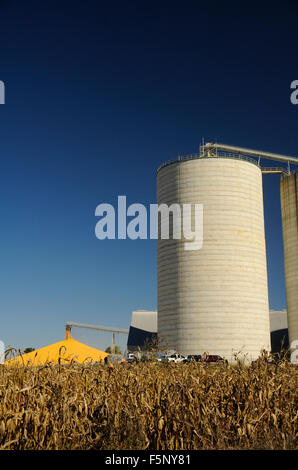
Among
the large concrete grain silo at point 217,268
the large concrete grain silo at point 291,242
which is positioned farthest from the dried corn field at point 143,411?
the large concrete grain silo at point 291,242

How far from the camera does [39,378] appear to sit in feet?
25.0

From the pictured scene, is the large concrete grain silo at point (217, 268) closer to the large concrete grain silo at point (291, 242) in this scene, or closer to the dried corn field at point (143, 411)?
the large concrete grain silo at point (291, 242)

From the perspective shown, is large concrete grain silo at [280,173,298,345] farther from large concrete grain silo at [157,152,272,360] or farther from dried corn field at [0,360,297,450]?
dried corn field at [0,360,297,450]

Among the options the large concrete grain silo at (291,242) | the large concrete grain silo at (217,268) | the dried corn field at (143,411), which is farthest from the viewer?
the large concrete grain silo at (291,242)

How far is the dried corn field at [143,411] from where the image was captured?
6.36 metres

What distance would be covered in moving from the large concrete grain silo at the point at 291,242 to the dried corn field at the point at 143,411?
46081mm

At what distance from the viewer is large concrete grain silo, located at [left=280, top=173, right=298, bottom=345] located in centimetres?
5272

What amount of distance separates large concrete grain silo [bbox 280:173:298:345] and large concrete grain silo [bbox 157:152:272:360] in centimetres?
472

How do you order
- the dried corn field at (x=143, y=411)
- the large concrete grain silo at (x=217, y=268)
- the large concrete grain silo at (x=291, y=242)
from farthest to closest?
1. the large concrete grain silo at (x=291, y=242)
2. the large concrete grain silo at (x=217, y=268)
3. the dried corn field at (x=143, y=411)

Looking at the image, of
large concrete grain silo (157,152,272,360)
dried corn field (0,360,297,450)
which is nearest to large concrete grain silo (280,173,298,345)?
large concrete grain silo (157,152,272,360)

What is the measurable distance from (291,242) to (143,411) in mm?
49446

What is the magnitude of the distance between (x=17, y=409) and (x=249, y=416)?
348 cm

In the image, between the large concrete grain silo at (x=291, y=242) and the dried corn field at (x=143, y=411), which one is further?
the large concrete grain silo at (x=291, y=242)
